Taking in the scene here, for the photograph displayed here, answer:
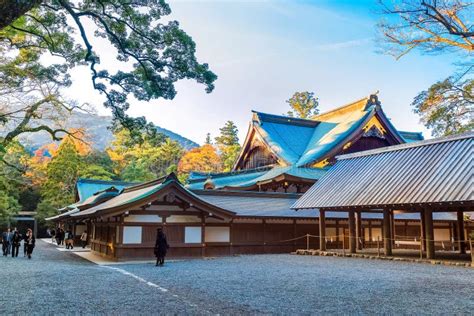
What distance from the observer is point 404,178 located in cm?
1709

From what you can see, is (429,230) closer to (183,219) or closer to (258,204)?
(258,204)

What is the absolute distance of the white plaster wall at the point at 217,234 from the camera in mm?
19969

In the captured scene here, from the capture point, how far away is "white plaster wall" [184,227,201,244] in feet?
62.3

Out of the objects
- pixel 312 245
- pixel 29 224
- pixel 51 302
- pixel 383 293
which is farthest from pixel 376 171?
pixel 29 224

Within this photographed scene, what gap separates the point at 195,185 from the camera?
3272 cm

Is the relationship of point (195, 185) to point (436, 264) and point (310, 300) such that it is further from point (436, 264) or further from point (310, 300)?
point (310, 300)

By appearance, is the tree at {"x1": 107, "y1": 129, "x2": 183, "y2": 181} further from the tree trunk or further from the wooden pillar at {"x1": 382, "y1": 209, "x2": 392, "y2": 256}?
the tree trunk

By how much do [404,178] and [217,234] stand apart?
894 cm

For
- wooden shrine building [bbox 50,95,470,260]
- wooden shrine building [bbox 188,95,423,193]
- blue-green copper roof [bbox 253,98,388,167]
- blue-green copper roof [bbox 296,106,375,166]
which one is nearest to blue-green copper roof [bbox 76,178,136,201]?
wooden shrine building [bbox 50,95,470,260]

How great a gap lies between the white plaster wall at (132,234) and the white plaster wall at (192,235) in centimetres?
213

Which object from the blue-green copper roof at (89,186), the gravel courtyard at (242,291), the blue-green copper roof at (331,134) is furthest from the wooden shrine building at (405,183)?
the blue-green copper roof at (89,186)

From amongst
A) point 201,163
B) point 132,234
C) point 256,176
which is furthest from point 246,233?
point 201,163

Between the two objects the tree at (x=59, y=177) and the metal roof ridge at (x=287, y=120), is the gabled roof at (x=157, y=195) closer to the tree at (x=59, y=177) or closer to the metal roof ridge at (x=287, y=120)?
the metal roof ridge at (x=287, y=120)

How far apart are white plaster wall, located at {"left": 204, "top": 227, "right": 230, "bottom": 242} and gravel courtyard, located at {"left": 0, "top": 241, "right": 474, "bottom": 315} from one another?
585cm
